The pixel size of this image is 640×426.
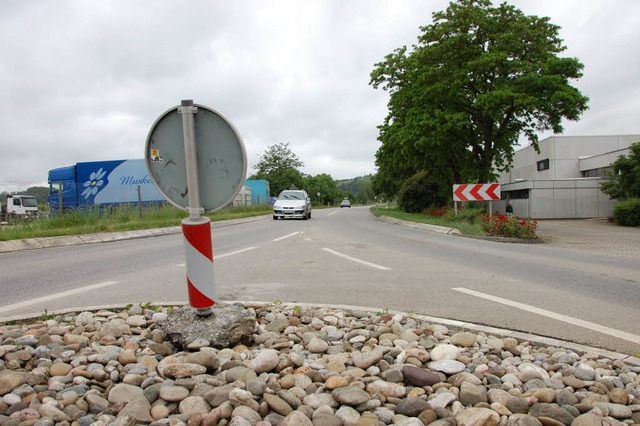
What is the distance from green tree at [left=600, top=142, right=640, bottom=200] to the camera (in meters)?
23.4

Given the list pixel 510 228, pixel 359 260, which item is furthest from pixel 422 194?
pixel 359 260

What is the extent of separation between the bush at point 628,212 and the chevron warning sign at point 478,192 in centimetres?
1018

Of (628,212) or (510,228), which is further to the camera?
(628,212)

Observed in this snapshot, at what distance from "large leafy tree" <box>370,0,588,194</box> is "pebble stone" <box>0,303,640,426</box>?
1853 cm

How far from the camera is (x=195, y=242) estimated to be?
3486mm

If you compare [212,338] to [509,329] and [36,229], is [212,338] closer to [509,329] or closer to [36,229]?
[509,329]

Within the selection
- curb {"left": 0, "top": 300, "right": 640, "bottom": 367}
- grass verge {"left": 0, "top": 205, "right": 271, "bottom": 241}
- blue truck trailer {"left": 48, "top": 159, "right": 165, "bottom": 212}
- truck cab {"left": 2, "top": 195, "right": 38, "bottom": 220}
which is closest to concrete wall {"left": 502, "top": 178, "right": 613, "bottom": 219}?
grass verge {"left": 0, "top": 205, "right": 271, "bottom": 241}

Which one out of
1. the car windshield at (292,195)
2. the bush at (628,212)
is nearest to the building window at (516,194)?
the bush at (628,212)

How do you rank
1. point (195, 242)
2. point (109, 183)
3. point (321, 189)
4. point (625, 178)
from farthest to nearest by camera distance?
1. point (321, 189)
2. point (109, 183)
3. point (625, 178)
4. point (195, 242)

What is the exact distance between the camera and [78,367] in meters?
2.92

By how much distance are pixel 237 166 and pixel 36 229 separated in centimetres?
1301

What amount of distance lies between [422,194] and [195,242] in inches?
1198

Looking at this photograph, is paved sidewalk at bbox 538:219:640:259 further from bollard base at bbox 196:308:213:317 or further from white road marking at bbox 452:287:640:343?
bollard base at bbox 196:308:213:317

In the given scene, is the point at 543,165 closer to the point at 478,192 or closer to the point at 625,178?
the point at 625,178
